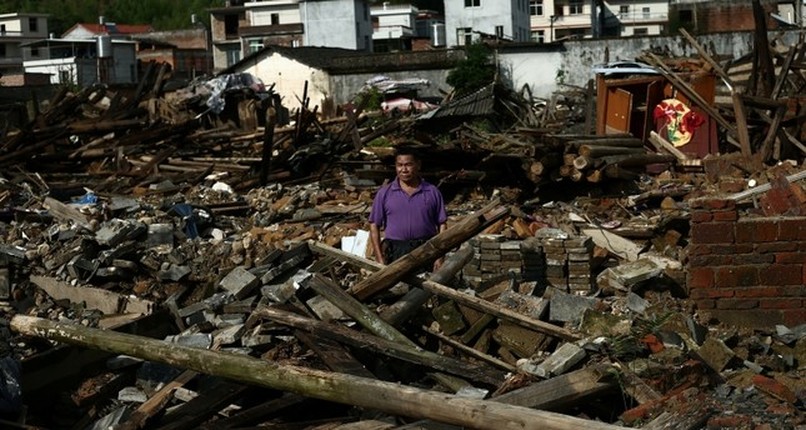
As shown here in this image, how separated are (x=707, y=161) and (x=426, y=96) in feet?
94.1

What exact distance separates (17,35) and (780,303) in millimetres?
87067

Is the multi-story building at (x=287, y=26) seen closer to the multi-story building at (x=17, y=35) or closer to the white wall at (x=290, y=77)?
the multi-story building at (x=17, y=35)

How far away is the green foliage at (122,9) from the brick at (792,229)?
352ft

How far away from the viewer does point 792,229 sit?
7.62 metres

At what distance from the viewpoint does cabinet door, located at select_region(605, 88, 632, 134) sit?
17750mm

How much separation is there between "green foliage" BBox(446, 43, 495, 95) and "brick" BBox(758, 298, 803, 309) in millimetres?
31359

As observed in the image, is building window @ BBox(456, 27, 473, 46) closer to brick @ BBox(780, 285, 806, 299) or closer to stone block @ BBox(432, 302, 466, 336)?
brick @ BBox(780, 285, 806, 299)

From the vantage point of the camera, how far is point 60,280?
11.1 m

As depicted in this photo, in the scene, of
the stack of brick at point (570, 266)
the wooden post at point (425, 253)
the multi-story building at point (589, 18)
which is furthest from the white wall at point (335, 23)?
Result: the wooden post at point (425, 253)

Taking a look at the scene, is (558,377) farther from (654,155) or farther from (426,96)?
(426,96)

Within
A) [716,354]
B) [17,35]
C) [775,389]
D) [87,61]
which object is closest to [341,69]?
[87,61]

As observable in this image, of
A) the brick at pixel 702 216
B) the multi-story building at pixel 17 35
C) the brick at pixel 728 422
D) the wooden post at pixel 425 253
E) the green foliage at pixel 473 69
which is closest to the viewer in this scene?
the brick at pixel 728 422

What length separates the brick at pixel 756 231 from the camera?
302 inches

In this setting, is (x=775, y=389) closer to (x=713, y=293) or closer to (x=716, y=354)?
(x=716, y=354)
